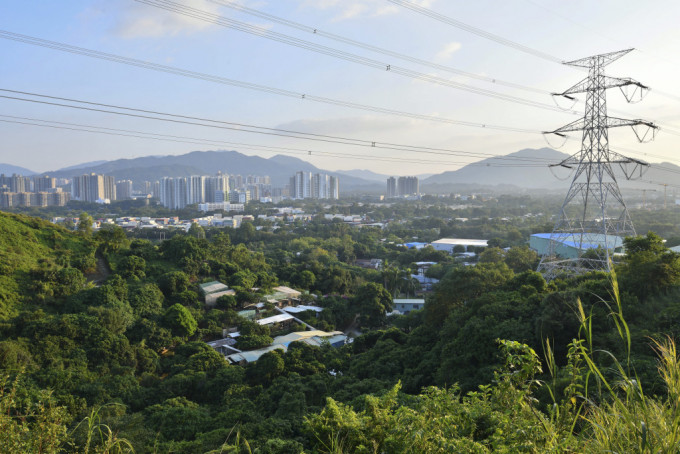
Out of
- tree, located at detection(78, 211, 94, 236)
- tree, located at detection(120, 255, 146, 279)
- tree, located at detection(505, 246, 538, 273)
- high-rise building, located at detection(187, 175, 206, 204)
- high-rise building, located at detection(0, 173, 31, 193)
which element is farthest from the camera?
high-rise building, located at detection(0, 173, 31, 193)

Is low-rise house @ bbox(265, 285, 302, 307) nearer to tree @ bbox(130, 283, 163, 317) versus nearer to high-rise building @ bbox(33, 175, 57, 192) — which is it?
tree @ bbox(130, 283, 163, 317)

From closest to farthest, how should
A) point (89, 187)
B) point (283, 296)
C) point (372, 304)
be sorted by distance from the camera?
point (372, 304), point (283, 296), point (89, 187)

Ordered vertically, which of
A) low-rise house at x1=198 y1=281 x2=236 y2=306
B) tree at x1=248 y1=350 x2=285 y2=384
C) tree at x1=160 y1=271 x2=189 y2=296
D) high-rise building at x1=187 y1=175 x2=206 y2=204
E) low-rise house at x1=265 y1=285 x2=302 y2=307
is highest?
high-rise building at x1=187 y1=175 x2=206 y2=204

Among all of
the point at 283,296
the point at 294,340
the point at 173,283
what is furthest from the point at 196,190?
the point at 294,340

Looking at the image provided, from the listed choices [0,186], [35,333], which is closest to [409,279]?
[35,333]

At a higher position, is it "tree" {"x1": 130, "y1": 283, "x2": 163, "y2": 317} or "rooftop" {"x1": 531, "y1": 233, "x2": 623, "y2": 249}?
"rooftop" {"x1": 531, "y1": 233, "x2": 623, "y2": 249}

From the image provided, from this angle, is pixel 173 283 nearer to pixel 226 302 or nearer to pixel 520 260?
pixel 226 302

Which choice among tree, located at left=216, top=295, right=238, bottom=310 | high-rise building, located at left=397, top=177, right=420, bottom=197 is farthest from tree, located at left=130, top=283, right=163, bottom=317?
high-rise building, located at left=397, top=177, right=420, bottom=197
